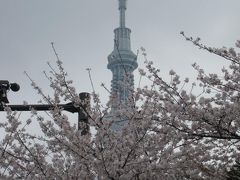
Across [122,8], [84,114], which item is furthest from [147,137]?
[122,8]

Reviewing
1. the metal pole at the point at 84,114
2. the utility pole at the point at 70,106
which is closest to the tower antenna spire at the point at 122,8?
the utility pole at the point at 70,106

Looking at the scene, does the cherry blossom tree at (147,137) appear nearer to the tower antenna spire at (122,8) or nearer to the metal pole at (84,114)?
the metal pole at (84,114)

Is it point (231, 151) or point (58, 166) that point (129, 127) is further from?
point (231, 151)

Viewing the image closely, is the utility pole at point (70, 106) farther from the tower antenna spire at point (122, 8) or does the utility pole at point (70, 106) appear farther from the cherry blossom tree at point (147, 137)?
the tower antenna spire at point (122, 8)

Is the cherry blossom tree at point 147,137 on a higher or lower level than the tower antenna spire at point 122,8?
lower

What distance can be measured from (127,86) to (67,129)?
1.83 meters

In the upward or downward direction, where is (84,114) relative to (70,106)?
downward

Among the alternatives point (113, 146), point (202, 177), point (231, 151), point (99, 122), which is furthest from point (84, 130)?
point (231, 151)

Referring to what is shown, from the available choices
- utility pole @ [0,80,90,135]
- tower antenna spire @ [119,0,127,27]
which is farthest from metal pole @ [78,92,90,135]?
tower antenna spire @ [119,0,127,27]

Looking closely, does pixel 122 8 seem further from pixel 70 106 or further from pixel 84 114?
pixel 84 114

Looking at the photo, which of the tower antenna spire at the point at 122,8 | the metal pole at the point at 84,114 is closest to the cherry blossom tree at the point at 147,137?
the metal pole at the point at 84,114

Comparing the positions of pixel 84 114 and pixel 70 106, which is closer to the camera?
pixel 84 114

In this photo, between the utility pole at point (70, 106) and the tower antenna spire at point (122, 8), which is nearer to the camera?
the utility pole at point (70, 106)

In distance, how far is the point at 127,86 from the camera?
314 inches
